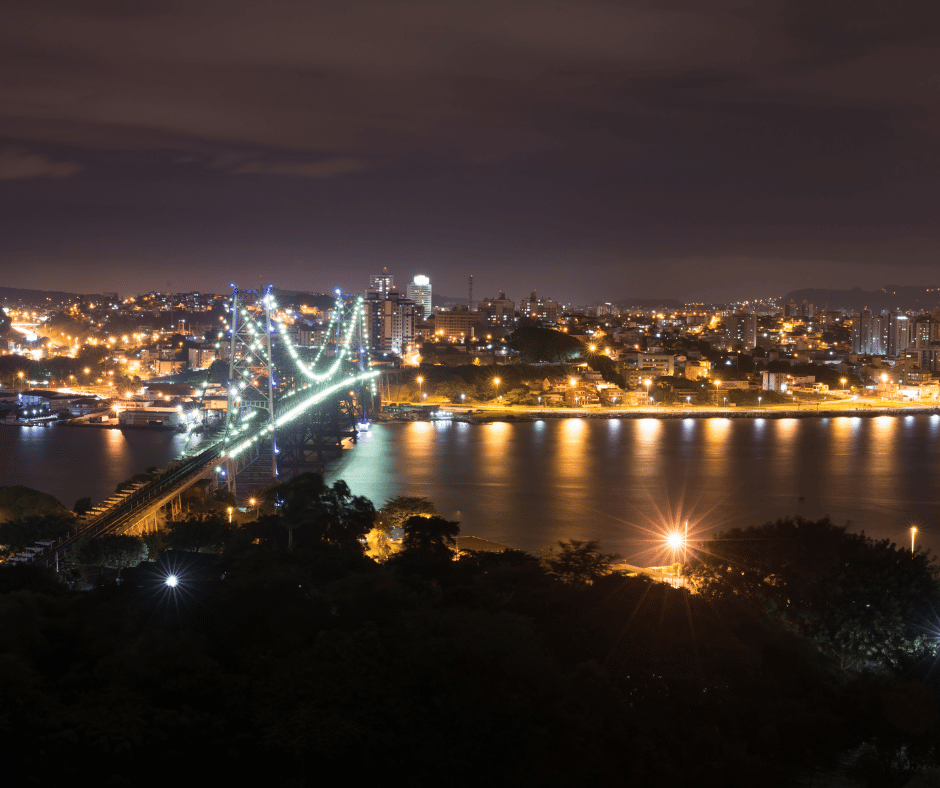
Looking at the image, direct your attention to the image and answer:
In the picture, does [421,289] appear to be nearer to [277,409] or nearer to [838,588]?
[277,409]

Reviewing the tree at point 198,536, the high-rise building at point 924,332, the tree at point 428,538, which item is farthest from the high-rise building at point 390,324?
the tree at point 428,538

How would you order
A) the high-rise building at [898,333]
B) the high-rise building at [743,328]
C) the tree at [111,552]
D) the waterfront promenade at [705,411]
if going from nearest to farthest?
the tree at [111,552] → the waterfront promenade at [705,411] → the high-rise building at [898,333] → the high-rise building at [743,328]

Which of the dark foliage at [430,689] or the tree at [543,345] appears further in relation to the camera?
the tree at [543,345]


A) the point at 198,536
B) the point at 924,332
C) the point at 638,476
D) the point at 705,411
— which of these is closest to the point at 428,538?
the point at 198,536

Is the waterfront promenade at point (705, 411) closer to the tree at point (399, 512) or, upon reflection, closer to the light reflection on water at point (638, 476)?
the light reflection on water at point (638, 476)

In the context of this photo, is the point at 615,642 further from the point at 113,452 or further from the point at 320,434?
the point at 113,452

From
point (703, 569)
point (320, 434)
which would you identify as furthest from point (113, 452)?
point (703, 569)
